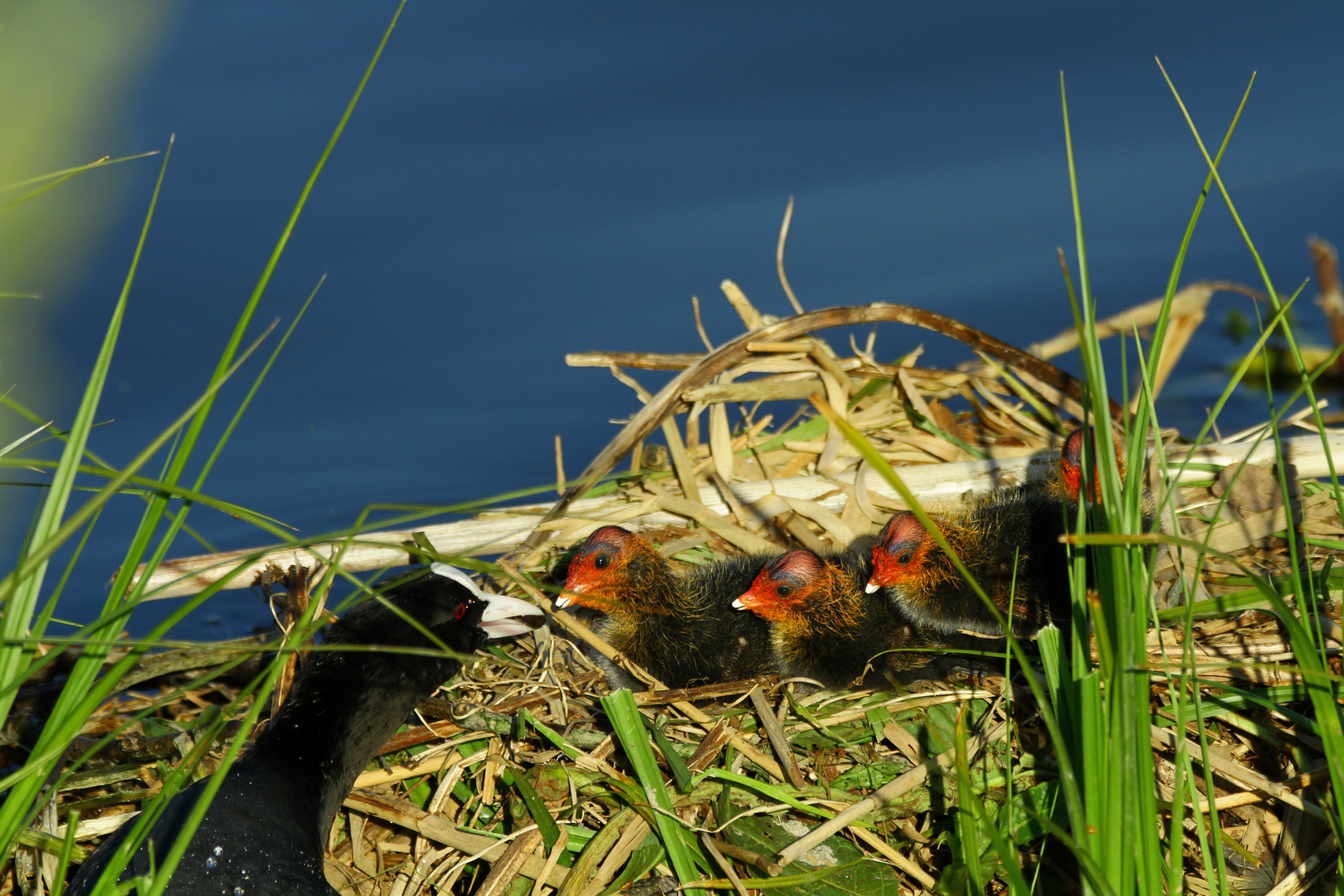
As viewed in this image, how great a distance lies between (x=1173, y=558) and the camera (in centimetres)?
221

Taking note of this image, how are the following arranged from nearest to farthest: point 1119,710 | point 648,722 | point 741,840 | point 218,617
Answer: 1. point 1119,710
2. point 741,840
3. point 648,722
4. point 218,617

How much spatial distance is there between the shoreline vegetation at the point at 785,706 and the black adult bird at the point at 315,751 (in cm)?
7

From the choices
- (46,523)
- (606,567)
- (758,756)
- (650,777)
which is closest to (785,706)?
(758,756)

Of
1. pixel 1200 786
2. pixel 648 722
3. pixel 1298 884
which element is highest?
pixel 648 722

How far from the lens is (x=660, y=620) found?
7.64ft

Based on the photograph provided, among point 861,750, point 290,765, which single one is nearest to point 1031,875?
point 861,750

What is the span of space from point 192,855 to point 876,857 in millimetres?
1115

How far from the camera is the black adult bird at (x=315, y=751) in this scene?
1.63 m

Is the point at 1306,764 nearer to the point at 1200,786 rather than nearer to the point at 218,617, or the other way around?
the point at 1200,786

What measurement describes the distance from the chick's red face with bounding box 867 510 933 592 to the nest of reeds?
0.94ft

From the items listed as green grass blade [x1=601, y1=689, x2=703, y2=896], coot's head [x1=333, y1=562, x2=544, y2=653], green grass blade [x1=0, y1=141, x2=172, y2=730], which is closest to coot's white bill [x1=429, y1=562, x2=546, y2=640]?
coot's head [x1=333, y1=562, x2=544, y2=653]

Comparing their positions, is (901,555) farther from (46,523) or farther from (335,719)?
(46,523)

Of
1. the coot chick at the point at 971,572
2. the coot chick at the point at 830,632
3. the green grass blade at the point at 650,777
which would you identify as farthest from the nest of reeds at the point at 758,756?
the coot chick at the point at 971,572

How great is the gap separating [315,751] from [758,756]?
0.81 metres
